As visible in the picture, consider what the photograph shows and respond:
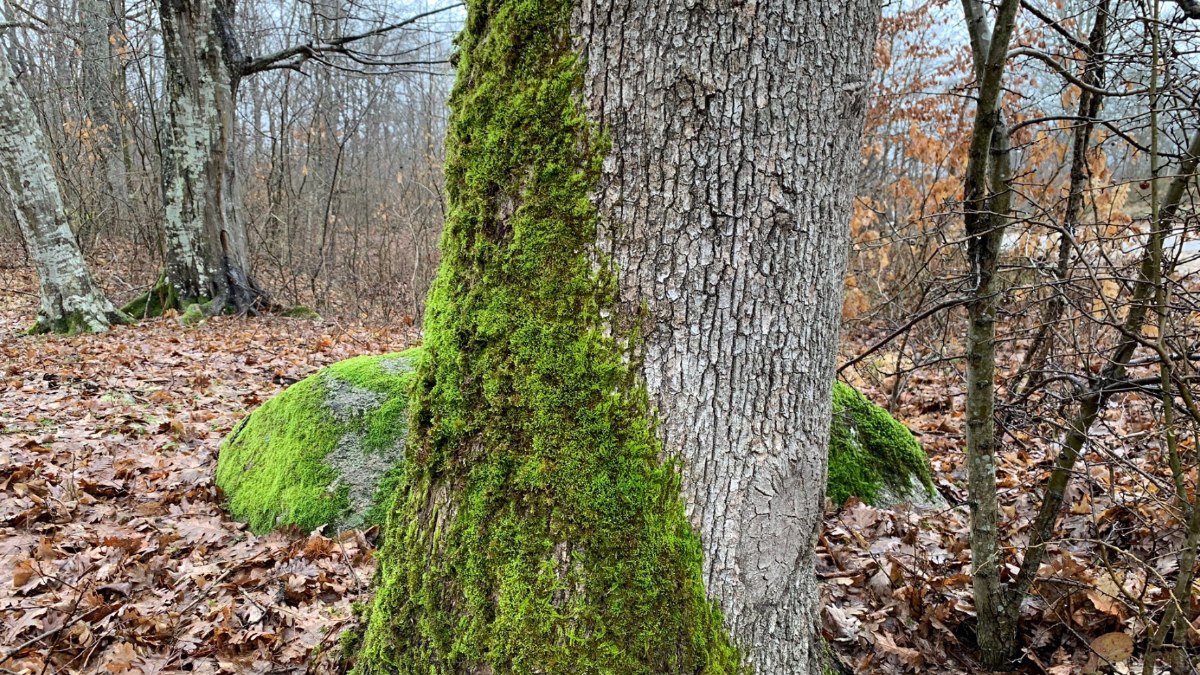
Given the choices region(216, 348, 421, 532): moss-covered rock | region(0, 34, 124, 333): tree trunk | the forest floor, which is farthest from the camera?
region(0, 34, 124, 333): tree trunk

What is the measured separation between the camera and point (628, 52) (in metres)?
1.64

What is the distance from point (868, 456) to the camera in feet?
13.5

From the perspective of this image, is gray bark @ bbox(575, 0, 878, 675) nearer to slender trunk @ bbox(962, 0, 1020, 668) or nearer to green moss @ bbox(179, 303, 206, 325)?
slender trunk @ bbox(962, 0, 1020, 668)

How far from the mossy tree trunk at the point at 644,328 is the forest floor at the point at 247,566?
1.00 m

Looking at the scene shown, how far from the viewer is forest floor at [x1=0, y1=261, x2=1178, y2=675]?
249cm

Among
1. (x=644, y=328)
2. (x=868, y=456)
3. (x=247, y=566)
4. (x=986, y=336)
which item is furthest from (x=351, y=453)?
(x=986, y=336)

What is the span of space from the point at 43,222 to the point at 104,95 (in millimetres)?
8477

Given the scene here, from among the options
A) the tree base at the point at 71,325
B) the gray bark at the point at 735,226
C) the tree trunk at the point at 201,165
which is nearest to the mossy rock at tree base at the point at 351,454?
the gray bark at the point at 735,226

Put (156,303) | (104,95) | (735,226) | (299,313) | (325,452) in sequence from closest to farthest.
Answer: (735,226)
(325,452)
(156,303)
(299,313)
(104,95)

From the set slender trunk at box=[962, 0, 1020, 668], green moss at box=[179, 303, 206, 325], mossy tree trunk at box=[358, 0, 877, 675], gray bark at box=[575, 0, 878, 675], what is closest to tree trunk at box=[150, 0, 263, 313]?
green moss at box=[179, 303, 206, 325]

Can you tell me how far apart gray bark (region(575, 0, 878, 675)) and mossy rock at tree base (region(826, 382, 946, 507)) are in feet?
7.60

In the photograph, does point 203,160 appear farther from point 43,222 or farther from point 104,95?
point 104,95

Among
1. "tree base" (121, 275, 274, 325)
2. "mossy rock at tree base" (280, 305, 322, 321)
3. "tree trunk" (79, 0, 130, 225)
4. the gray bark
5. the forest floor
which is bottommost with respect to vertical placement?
the forest floor

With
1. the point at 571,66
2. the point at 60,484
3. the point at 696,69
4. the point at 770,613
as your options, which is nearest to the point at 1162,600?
the point at 770,613
